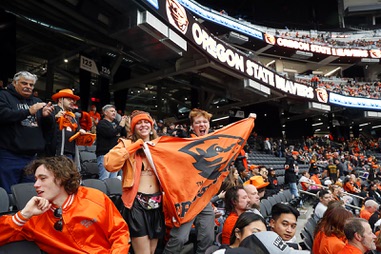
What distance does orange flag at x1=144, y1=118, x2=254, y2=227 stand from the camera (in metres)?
2.54

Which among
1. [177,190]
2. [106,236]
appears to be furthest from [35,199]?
[177,190]

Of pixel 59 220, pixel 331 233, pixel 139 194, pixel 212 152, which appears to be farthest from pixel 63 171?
pixel 331 233

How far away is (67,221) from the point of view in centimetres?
187

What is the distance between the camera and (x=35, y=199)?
5.68ft

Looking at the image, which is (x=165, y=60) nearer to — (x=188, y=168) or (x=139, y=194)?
(x=188, y=168)

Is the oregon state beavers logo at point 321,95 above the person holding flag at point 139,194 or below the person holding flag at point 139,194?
above

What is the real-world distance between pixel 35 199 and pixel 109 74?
12.3m

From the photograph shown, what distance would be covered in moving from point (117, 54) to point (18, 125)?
10.9 m

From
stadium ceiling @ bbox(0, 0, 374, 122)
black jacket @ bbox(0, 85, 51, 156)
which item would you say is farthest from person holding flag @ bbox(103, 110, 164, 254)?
stadium ceiling @ bbox(0, 0, 374, 122)

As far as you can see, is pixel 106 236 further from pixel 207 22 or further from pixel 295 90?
pixel 207 22

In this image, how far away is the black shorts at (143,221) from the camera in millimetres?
2383

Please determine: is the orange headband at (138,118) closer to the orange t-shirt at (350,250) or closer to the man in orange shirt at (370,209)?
the orange t-shirt at (350,250)

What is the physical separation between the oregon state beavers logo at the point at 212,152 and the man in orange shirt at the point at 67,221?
101 centimetres

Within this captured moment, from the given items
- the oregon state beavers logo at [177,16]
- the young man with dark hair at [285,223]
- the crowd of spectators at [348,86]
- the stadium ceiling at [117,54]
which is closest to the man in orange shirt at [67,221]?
the young man with dark hair at [285,223]
